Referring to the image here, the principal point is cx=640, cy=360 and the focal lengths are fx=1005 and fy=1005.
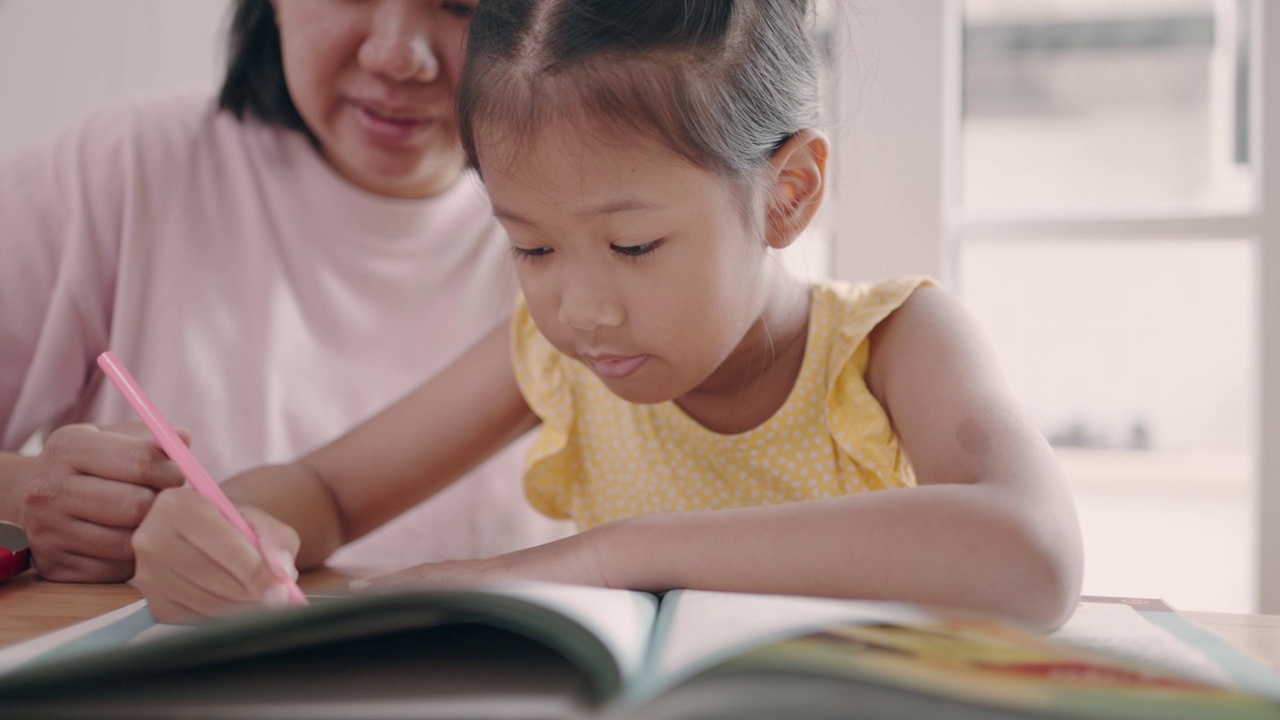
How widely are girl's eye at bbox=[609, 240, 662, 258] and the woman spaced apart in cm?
44

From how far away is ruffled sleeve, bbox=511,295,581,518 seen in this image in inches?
38.8

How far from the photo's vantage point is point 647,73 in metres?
0.71

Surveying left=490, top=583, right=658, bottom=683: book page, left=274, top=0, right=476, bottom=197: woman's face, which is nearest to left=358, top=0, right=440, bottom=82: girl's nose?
left=274, top=0, right=476, bottom=197: woman's face

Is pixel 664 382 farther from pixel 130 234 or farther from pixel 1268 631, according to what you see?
pixel 130 234

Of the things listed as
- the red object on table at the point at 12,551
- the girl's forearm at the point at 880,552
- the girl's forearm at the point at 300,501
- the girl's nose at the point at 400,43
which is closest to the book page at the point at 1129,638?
the girl's forearm at the point at 880,552

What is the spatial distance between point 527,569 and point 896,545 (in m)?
0.22

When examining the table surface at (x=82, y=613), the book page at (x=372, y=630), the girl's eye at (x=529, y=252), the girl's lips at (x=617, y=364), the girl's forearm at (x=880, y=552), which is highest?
the girl's eye at (x=529, y=252)

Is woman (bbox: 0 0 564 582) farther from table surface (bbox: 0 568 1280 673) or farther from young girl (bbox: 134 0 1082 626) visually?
table surface (bbox: 0 568 1280 673)

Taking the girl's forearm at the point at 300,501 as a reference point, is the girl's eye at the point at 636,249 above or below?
above

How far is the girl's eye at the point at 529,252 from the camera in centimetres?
75

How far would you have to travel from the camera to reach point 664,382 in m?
0.79

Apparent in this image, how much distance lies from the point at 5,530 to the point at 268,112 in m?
0.65

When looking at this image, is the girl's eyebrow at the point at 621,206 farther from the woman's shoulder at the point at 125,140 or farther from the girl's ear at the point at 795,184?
the woman's shoulder at the point at 125,140

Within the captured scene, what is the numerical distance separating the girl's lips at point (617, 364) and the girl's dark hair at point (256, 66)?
67 cm
